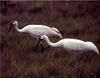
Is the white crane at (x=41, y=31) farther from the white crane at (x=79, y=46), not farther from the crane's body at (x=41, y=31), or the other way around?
the white crane at (x=79, y=46)

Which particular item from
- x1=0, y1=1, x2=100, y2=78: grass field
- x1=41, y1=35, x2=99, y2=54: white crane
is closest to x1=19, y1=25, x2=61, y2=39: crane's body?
x1=0, y1=1, x2=100, y2=78: grass field

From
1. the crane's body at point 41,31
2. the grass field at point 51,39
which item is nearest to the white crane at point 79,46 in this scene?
the grass field at point 51,39

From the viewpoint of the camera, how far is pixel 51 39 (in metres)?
9.35

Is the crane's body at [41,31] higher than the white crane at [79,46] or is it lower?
higher

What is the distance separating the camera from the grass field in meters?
7.39

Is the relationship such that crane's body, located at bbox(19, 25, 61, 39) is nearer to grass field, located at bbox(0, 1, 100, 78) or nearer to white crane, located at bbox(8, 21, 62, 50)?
white crane, located at bbox(8, 21, 62, 50)

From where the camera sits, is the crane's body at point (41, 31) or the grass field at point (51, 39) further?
the crane's body at point (41, 31)

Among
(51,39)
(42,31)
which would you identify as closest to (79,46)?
(42,31)

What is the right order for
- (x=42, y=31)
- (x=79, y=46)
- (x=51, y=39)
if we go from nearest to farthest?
1. (x=79, y=46)
2. (x=42, y=31)
3. (x=51, y=39)

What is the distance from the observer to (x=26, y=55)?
8.45m

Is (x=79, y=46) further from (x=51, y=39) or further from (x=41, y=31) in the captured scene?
(x=51, y=39)

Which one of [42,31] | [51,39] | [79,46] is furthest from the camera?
[51,39]

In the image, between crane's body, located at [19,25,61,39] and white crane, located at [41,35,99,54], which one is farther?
A: crane's body, located at [19,25,61,39]

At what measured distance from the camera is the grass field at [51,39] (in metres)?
7.39
